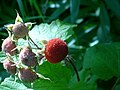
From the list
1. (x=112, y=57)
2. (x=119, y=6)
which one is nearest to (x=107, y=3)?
(x=119, y=6)

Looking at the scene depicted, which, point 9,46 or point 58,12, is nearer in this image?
point 9,46

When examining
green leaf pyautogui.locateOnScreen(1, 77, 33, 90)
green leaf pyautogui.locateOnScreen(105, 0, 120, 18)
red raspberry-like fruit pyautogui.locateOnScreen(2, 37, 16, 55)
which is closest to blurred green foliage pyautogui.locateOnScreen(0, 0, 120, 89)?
green leaf pyautogui.locateOnScreen(105, 0, 120, 18)

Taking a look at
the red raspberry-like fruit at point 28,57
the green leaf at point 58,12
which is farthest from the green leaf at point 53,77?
the green leaf at point 58,12

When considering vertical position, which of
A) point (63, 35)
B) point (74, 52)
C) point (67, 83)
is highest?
point (63, 35)

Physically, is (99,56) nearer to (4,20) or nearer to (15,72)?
(15,72)

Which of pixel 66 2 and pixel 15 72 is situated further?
pixel 66 2

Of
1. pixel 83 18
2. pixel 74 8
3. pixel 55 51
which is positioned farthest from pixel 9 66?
pixel 83 18

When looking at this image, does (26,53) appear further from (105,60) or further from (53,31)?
(105,60)
